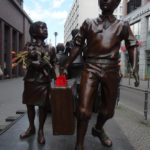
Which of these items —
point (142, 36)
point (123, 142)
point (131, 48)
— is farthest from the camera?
point (142, 36)

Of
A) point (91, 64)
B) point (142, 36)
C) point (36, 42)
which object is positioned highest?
point (142, 36)

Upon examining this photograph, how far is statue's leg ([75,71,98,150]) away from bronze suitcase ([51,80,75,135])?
17 centimetres

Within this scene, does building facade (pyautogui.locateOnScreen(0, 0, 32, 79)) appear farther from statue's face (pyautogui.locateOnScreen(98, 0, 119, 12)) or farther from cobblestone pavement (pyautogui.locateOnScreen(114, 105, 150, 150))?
statue's face (pyautogui.locateOnScreen(98, 0, 119, 12))

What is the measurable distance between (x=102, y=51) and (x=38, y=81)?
1.10 meters

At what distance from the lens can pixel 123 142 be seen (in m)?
3.03

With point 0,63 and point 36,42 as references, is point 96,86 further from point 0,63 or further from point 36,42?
point 0,63

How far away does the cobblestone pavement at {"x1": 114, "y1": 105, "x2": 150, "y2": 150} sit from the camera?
10.7ft

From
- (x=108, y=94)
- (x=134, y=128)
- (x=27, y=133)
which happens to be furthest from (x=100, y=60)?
(x=134, y=128)

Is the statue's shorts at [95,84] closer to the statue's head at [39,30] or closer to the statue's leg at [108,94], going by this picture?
the statue's leg at [108,94]

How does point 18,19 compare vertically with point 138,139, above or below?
above

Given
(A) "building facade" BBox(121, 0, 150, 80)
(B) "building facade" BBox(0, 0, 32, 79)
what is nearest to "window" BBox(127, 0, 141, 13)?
(A) "building facade" BBox(121, 0, 150, 80)

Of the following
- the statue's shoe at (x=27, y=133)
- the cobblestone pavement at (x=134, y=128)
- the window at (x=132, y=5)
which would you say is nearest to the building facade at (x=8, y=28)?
the window at (x=132, y=5)

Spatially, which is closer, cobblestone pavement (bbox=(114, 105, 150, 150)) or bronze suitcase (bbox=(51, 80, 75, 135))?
bronze suitcase (bbox=(51, 80, 75, 135))

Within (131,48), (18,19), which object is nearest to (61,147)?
(131,48)
